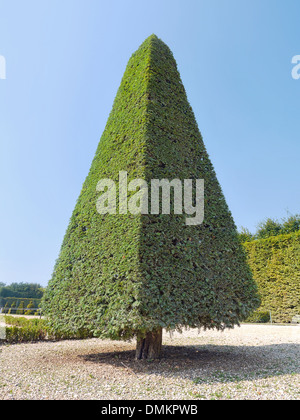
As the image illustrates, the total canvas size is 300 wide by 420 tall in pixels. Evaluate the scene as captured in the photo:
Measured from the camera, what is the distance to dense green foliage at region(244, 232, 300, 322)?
13469mm

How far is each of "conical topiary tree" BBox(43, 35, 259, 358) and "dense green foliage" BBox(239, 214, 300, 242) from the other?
12.7 m

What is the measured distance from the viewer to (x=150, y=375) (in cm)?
459

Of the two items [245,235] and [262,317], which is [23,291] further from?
[262,317]

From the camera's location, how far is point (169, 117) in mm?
6293

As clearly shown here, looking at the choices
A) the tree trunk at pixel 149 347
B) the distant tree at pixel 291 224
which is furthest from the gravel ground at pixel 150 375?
the distant tree at pixel 291 224

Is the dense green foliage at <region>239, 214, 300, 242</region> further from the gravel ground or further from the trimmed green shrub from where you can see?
the gravel ground

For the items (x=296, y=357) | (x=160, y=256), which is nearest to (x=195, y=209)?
(x=160, y=256)

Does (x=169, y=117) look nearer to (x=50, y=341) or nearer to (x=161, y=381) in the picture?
(x=161, y=381)

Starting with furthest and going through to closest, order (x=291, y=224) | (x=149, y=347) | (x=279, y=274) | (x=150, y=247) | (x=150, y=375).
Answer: (x=291, y=224), (x=279, y=274), (x=149, y=347), (x=150, y=247), (x=150, y=375)

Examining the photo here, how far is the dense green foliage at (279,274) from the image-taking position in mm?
13469

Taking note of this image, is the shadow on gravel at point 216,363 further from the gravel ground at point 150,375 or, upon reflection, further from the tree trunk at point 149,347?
the tree trunk at point 149,347

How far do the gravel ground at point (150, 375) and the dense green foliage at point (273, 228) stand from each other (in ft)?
36.0

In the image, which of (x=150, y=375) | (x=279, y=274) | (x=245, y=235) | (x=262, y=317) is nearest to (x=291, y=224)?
(x=245, y=235)

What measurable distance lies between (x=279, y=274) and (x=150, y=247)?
11.5 metres
